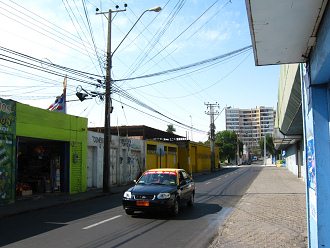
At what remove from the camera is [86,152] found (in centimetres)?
2681

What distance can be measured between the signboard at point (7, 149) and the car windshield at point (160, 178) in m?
6.61

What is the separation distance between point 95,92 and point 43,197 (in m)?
7.16

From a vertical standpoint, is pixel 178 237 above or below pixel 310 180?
below

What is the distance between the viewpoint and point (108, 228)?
11547mm

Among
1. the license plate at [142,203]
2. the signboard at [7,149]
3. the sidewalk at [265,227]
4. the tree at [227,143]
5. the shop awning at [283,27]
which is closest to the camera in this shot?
the shop awning at [283,27]

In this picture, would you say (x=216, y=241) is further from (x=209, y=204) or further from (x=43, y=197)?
(x=43, y=197)

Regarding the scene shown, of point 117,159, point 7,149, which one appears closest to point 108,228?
point 7,149

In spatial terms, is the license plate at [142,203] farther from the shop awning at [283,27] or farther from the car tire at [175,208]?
the shop awning at [283,27]

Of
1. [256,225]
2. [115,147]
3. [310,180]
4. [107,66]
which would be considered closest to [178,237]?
[256,225]

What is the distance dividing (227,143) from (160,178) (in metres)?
114

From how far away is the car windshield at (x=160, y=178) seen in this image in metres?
15.0

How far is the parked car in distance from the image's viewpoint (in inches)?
526

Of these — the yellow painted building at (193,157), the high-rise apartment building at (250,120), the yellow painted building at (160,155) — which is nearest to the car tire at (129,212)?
the yellow painted building at (160,155)

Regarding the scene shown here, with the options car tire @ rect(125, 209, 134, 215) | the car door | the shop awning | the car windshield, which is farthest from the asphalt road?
the shop awning
